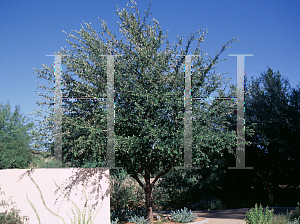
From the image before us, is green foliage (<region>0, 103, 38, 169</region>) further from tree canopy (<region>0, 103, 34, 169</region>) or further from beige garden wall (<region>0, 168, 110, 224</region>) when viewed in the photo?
beige garden wall (<region>0, 168, 110, 224</region>)

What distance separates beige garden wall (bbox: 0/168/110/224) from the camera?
9734mm

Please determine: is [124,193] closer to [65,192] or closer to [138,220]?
[138,220]

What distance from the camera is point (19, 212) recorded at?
407 inches

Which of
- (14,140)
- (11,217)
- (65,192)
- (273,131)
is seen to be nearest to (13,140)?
(14,140)

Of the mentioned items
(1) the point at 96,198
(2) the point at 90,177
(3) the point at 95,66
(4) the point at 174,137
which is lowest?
(1) the point at 96,198

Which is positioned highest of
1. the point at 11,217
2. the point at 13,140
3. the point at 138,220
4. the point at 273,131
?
the point at 273,131

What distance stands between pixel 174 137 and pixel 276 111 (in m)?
9.24

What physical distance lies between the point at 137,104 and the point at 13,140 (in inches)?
729

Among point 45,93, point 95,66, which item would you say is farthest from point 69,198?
point 95,66

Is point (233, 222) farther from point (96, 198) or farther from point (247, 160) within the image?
point (247, 160)

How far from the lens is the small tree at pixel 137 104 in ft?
30.2

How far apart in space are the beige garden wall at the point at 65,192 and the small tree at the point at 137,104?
2.16 ft

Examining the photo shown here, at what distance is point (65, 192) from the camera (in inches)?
385

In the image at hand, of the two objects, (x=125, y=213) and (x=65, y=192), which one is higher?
(x=65, y=192)
